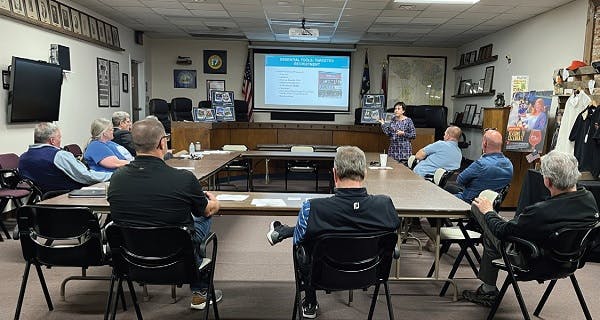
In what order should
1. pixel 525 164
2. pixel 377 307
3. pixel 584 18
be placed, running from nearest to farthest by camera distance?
pixel 377 307
pixel 584 18
pixel 525 164

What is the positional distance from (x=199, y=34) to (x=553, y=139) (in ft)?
24.7

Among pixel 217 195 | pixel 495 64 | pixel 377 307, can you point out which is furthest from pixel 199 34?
pixel 377 307

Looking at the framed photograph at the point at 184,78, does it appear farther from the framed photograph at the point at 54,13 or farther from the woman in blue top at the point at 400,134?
the woman in blue top at the point at 400,134

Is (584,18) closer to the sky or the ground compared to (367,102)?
closer to the sky

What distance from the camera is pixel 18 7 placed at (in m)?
5.43

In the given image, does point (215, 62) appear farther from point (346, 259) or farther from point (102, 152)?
point (346, 259)

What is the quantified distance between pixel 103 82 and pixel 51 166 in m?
4.51

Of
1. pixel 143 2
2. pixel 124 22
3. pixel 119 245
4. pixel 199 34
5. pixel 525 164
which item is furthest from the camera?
pixel 199 34

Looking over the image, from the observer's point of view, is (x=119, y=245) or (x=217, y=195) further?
(x=217, y=195)

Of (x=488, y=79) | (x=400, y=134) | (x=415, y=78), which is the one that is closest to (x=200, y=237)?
(x=400, y=134)

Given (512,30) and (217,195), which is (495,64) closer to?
(512,30)

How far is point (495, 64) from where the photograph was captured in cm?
892

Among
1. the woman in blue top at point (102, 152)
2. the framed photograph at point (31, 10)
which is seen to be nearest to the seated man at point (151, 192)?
the woman in blue top at point (102, 152)

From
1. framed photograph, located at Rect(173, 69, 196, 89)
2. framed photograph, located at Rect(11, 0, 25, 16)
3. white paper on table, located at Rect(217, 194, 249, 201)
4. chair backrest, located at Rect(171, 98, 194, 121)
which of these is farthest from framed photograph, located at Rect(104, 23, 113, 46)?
white paper on table, located at Rect(217, 194, 249, 201)
